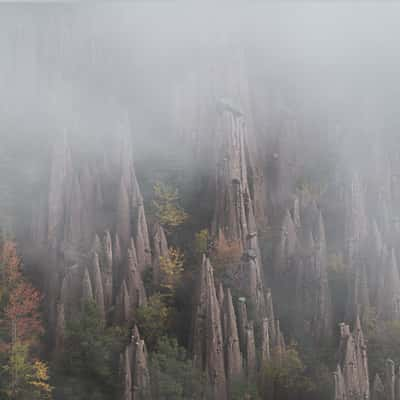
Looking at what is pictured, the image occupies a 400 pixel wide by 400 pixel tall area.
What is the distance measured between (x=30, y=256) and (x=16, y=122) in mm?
4624

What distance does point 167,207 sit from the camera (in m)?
19.8

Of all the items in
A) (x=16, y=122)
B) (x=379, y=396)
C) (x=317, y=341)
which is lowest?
(x=379, y=396)

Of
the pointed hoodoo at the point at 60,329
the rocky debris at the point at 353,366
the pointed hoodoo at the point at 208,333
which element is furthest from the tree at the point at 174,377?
the rocky debris at the point at 353,366

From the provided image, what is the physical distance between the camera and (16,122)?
67.4ft

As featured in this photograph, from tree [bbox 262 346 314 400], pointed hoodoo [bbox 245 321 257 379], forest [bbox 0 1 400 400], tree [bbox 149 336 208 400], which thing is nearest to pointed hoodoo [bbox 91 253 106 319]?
forest [bbox 0 1 400 400]

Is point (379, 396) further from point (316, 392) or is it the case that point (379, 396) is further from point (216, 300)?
point (216, 300)

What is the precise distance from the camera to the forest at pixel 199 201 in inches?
611

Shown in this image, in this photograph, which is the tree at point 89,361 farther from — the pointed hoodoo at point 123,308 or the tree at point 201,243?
the tree at point 201,243

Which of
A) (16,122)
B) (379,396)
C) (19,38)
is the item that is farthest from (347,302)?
(19,38)

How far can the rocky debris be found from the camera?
15062 millimetres

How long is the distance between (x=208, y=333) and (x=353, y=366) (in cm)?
342

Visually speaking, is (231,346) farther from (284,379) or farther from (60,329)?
(60,329)

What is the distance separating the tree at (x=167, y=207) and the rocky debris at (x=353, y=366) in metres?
6.29

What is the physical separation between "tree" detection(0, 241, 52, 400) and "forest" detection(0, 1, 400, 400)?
0.05 metres
